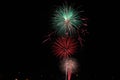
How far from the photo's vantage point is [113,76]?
39.0 metres

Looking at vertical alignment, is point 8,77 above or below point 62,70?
below

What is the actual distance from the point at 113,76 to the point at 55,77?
9561mm

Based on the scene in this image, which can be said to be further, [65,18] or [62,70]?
[62,70]

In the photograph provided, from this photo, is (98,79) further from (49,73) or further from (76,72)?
(49,73)

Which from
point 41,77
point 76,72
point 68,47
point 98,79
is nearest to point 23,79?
point 41,77

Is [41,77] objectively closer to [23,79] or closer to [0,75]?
[23,79]

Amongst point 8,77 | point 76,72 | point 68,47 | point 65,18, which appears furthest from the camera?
point 76,72

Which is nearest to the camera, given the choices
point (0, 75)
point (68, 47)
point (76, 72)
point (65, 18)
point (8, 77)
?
point (65, 18)

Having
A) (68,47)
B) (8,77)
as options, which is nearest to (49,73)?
(8,77)

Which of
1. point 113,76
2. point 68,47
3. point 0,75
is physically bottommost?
point 68,47

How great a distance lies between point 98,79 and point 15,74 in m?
13.2

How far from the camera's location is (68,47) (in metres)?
21.7

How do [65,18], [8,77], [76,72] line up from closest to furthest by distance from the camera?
[65,18] < [8,77] < [76,72]

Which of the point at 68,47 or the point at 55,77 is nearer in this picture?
the point at 68,47
